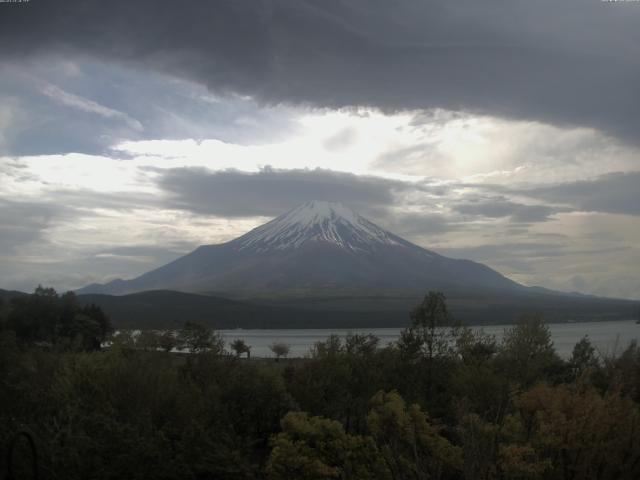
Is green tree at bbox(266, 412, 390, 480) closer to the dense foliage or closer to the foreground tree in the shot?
the dense foliage

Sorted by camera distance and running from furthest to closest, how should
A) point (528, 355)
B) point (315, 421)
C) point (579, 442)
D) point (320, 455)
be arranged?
point (528, 355) < point (315, 421) < point (320, 455) < point (579, 442)

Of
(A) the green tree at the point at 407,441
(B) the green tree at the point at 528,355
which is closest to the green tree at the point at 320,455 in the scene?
(A) the green tree at the point at 407,441

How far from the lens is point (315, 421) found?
13812 mm

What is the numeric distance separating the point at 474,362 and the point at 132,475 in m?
20.8

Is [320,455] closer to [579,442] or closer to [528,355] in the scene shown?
[579,442]

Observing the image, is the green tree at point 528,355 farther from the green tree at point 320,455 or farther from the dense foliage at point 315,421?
the green tree at point 320,455

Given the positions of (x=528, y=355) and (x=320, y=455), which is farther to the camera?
(x=528, y=355)

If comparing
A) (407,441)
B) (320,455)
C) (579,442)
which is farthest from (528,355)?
(320,455)

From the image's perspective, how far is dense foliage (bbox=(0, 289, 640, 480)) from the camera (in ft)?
39.8

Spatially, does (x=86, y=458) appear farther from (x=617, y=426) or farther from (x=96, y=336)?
(x=96, y=336)

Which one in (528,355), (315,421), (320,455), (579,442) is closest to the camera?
(579,442)

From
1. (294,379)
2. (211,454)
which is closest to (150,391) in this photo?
(211,454)

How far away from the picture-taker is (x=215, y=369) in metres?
25.7

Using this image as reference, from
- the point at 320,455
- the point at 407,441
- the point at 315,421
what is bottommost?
the point at 320,455
